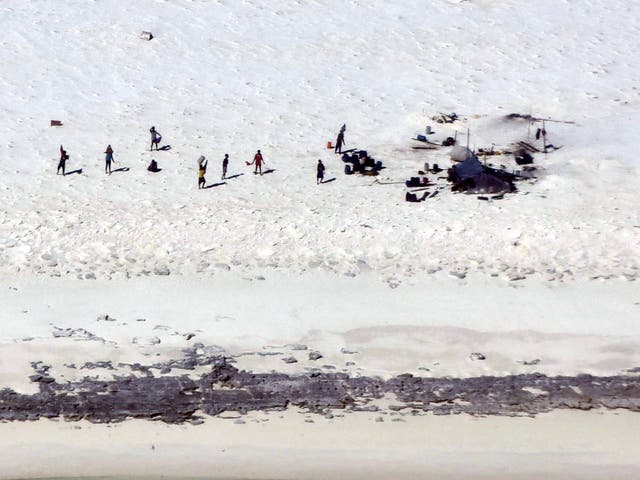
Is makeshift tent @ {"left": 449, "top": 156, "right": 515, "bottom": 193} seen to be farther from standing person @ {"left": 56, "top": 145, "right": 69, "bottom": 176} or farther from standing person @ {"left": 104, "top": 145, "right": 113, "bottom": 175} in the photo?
standing person @ {"left": 56, "top": 145, "right": 69, "bottom": 176}

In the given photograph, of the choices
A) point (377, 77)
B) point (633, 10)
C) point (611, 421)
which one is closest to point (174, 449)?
point (611, 421)

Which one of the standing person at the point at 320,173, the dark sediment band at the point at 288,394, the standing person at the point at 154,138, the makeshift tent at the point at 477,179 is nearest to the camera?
the dark sediment band at the point at 288,394

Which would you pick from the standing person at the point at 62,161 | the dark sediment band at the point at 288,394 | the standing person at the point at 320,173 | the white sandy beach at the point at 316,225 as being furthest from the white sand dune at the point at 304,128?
the dark sediment band at the point at 288,394

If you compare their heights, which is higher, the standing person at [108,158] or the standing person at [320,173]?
the standing person at [108,158]

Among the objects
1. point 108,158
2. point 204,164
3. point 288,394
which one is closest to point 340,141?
point 204,164

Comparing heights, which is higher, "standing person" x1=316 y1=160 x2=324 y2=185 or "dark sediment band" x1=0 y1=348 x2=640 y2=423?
"standing person" x1=316 y1=160 x2=324 y2=185

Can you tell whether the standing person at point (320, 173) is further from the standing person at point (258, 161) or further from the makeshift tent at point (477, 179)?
the makeshift tent at point (477, 179)

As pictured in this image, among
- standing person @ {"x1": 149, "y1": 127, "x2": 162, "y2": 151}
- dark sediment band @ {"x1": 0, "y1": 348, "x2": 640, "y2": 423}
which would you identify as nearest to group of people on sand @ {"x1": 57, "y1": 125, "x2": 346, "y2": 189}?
standing person @ {"x1": 149, "y1": 127, "x2": 162, "y2": 151}

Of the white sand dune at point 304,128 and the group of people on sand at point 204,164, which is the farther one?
the group of people on sand at point 204,164
